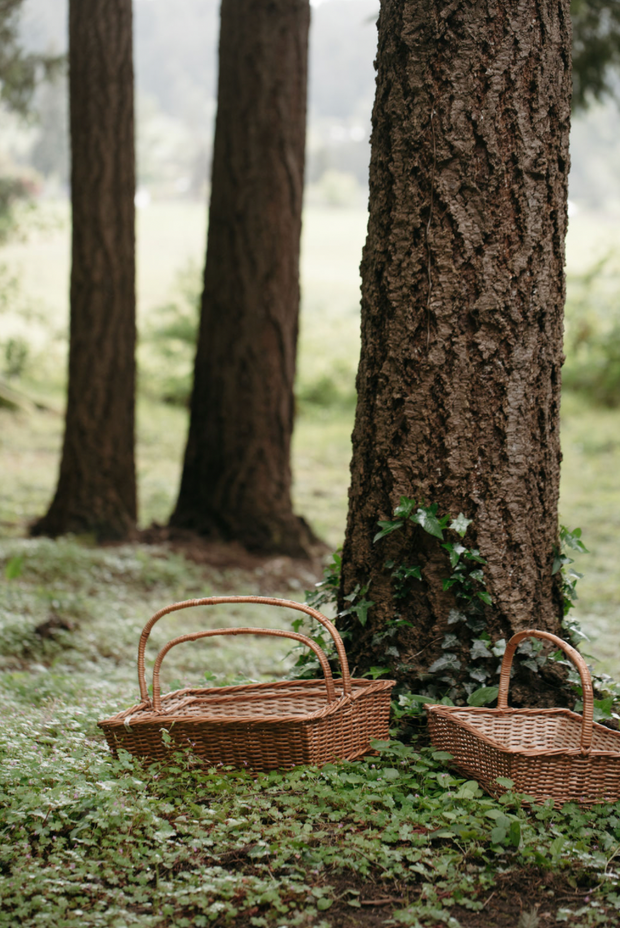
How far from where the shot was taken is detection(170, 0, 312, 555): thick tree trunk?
6.39 m

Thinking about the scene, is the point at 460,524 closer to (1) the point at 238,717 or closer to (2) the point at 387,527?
(2) the point at 387,527

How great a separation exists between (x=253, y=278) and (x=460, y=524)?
4.38 m

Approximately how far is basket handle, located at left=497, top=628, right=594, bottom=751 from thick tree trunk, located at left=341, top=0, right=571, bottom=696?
0.21 meters

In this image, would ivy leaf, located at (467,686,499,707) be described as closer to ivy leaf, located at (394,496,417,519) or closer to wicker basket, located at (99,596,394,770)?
wicker basket, located at (99,596,394,770)

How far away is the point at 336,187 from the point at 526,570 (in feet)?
161

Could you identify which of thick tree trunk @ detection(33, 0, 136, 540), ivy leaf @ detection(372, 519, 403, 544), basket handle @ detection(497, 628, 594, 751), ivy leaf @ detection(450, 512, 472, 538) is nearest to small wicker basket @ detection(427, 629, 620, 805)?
basket handle @ detection(497, 628, 594, 751)

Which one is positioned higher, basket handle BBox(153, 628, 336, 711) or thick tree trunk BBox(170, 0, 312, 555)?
thick tree trunk BBox(170, 0, 312, 555)

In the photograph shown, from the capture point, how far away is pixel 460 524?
101 inches

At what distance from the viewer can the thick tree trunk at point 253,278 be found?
21.0ft

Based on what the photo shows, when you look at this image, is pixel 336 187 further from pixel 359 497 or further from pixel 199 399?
pixel 359 497

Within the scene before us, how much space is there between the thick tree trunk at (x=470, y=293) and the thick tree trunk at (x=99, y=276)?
173 inches

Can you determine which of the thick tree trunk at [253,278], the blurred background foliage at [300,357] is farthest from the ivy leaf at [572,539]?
the thick tree trunk at [253,278]

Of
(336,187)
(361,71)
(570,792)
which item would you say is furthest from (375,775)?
(361,71)

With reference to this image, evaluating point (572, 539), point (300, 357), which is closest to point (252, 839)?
point (572, 539)
